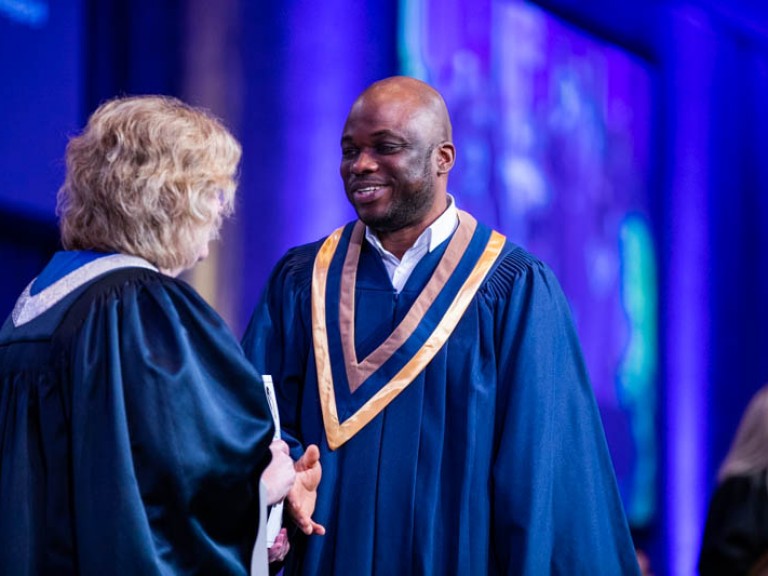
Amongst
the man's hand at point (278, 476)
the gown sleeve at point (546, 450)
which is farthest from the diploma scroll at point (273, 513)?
the gown sleeve at point (546, 450)

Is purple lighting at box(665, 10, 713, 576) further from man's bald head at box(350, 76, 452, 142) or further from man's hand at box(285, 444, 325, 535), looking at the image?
man's hand at box(285, 444, 325, 535)

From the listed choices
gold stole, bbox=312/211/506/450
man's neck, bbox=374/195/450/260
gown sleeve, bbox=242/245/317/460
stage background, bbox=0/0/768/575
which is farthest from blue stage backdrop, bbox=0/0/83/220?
man's neck, bbox=374/195/450/260

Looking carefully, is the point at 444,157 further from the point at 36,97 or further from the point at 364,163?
the point at 36,97

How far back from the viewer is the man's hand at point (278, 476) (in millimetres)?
2657

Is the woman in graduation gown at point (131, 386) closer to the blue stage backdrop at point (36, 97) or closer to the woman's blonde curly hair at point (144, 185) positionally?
the woman's blonde curly hair at point (144, 185)

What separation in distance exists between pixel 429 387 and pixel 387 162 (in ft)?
1.97

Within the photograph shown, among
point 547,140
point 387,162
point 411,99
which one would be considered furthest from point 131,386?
point 547,140

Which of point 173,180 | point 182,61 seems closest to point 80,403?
point 173,180

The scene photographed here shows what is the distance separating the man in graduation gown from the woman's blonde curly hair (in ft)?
2.86

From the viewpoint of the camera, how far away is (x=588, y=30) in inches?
289

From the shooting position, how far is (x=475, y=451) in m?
3.19

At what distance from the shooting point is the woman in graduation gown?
7.44ft

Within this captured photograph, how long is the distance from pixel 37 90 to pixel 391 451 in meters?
2.31

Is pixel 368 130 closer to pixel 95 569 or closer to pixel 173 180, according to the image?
Answer: pixel 173 180
